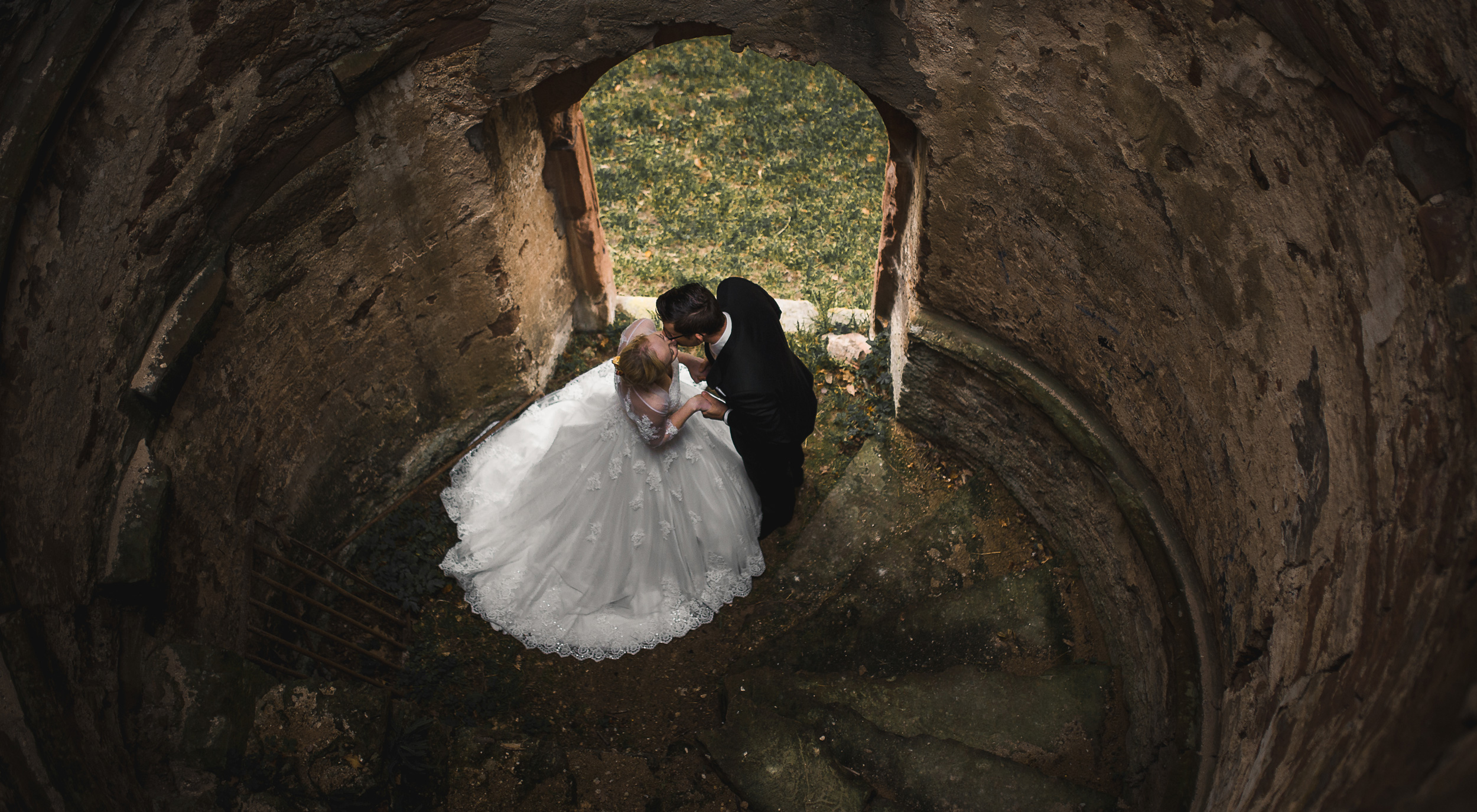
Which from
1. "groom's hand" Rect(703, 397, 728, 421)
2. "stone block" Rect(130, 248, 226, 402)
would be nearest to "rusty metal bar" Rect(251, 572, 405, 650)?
"stone block" Rect(130, 248, 226, 402)

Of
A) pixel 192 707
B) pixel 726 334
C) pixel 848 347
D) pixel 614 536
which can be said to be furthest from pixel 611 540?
pixel 848 347

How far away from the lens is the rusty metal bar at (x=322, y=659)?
4.07 meters

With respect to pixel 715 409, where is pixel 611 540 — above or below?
below

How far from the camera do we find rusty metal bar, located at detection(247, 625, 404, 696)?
160 inches

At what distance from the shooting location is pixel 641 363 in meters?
3.99

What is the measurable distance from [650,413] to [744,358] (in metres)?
0.55

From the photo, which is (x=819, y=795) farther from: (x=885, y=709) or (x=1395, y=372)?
(x=1395, y=372)

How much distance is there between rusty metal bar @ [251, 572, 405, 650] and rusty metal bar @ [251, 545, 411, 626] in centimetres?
9

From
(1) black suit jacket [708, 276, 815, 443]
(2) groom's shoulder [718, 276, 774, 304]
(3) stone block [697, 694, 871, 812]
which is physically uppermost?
(2) groom's shoulder [718, 276, 774, 304]

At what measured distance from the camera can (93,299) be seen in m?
3.27

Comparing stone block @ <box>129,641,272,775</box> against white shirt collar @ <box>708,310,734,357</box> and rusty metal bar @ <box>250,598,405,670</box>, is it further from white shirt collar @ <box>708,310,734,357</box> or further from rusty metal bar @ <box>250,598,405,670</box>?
white shirt collar @ <box>708,310,734,357</box>

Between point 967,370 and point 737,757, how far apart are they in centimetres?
250

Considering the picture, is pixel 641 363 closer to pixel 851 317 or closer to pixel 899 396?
pixel 899 396

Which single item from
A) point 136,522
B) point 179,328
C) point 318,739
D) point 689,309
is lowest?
point 318,739
